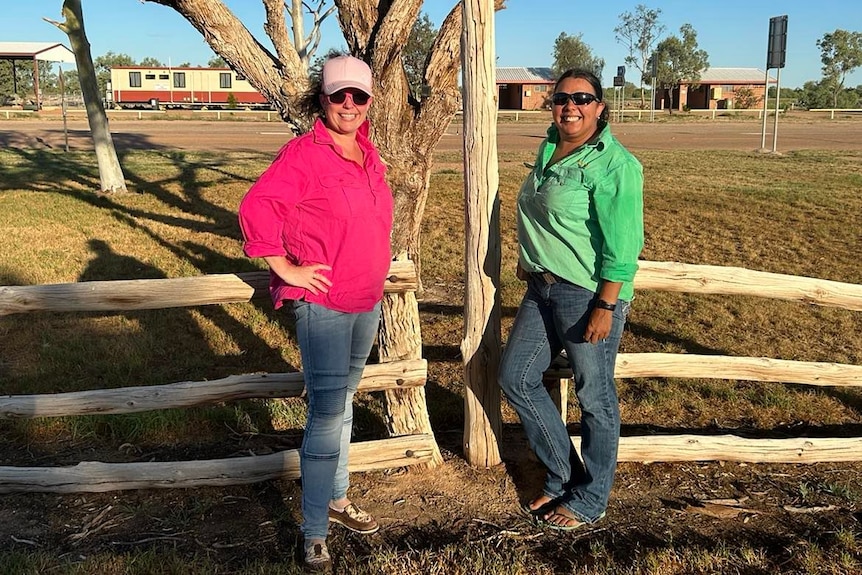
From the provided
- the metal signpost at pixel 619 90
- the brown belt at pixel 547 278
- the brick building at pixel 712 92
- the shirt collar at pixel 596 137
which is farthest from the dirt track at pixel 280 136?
the brick building at pixel 712 92

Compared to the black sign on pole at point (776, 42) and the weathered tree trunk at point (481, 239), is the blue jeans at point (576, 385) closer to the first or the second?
the weathered tree trunk at point (481, 239)

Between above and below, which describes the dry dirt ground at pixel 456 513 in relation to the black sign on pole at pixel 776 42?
below

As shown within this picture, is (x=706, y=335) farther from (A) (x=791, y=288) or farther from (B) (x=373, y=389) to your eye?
(B) (x=373, y=389)

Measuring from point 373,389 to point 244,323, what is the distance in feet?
10.7

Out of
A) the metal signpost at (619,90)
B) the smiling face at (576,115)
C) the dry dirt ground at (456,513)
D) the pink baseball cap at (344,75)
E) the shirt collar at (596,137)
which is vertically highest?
the metal signpost at (619,90)

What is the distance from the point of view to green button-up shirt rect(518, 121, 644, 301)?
2.98m

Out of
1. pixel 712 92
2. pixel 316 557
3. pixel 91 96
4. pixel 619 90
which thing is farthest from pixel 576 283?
pixel 712 92

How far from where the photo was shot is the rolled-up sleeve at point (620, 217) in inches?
117

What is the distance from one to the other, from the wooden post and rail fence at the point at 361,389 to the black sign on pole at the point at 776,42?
18003 mm

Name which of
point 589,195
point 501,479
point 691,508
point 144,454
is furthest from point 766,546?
point 144,454

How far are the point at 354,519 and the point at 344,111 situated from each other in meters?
1.84

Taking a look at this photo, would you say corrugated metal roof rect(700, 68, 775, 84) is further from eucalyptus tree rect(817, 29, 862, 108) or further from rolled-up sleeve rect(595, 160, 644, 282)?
rolled-up sleeve rect(595, 160, 644, 282)

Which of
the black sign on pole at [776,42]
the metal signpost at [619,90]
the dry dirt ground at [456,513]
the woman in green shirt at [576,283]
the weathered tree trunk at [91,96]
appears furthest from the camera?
the metal signpost at [619,90]

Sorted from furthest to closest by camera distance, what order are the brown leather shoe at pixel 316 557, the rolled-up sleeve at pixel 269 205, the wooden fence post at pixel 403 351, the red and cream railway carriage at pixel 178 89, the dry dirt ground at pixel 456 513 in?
1. the red and cream railway carriage at pixel 178 89
2. the wooden fence post at pixel 403 351
3. the dry dirt ground at pixel 456 513
4. the brown leather shoe at pixel 316 557
5. the rolled-up sleeve at pixel 269 205
